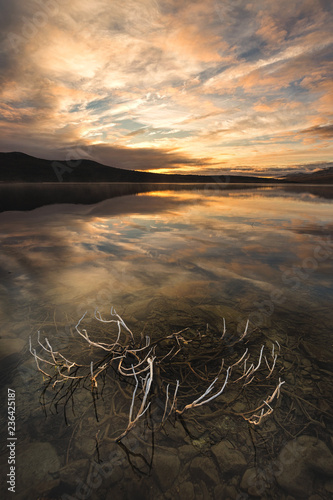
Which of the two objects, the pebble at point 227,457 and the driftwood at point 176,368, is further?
the driftwood at point 176,368

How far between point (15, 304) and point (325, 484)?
628 centimetres

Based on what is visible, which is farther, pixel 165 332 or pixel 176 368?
pixel 165 332

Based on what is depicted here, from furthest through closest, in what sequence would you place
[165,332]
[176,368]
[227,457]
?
[165,332] < [176,368] < [227,457]

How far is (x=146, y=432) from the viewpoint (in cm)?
287

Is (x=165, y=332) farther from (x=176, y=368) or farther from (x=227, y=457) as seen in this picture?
(x=227, y=457)

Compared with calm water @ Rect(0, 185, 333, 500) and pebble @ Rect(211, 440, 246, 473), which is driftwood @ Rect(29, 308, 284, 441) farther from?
pebble @ Rect(211, 440, 246, 473)

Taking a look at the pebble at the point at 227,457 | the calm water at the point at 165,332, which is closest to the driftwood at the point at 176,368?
the calm water at the point at 165,332

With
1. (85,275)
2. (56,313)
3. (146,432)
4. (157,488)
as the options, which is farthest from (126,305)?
(157,488)

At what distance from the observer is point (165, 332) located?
4805mm

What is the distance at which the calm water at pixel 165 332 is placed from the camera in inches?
97.5

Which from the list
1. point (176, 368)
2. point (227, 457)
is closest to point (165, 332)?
point (176, 368)

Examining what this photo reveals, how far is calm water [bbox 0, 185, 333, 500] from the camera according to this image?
248cm

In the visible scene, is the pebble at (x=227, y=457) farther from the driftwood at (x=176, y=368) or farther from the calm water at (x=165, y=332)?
the driftwood at (x=176, y=368)

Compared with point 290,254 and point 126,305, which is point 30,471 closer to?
point 126,305
